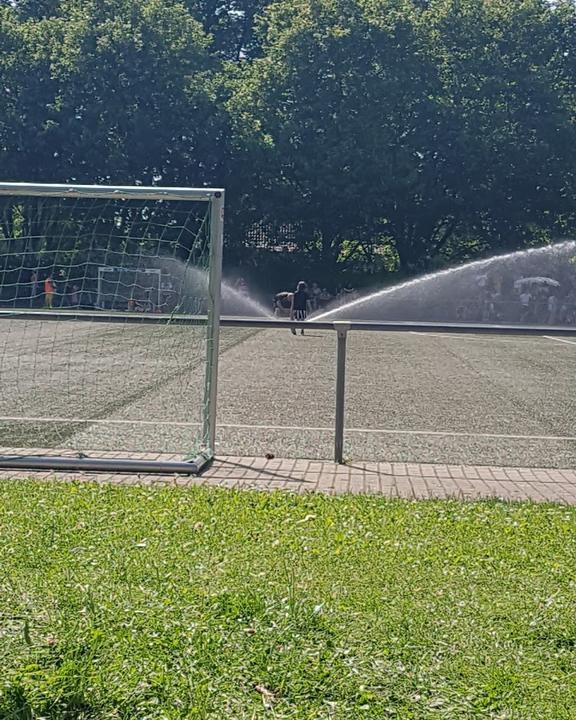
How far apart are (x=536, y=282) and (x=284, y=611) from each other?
174 ft

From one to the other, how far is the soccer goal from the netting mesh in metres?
0.03

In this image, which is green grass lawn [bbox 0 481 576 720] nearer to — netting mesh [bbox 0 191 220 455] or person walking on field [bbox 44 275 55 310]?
netting mesh [bbox 0 191 220 455]

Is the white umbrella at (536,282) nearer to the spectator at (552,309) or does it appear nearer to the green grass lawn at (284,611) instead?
the spectator at (552,309)

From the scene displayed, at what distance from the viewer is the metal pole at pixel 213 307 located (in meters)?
8.48

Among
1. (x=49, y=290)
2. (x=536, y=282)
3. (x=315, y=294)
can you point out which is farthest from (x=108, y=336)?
(x=536, y=282)

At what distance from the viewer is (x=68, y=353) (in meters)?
18.2

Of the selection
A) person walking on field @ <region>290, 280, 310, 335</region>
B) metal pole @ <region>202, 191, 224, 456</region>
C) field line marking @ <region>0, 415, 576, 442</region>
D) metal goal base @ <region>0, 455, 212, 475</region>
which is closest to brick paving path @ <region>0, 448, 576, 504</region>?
metal goal base @ <region>0, 455, 212, 475</region>

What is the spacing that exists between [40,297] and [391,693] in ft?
39.6

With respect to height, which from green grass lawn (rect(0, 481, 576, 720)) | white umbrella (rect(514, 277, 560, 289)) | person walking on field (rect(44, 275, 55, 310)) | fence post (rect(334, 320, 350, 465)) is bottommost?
green grass lawn (rect(0, 481, 576, 720))

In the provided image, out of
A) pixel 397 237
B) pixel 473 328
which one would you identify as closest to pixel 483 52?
pixel 397 237

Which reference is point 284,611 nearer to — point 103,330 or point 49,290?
point 49,290

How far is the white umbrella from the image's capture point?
5519 centimetres

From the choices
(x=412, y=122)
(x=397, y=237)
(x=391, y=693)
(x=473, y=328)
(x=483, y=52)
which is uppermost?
(x=483, y=52)

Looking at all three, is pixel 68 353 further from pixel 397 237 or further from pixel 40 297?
pixel 397 237
